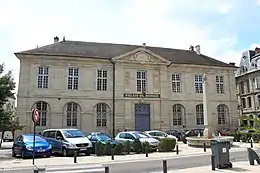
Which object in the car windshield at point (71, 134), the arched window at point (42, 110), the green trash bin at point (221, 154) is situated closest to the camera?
the green trash bin at point (221, 154)

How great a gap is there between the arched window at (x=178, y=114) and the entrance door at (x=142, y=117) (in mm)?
3461

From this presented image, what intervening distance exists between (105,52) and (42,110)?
10.1 meters

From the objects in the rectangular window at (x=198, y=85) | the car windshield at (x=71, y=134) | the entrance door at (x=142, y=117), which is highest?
the rectangular window at (x=198, y=85)

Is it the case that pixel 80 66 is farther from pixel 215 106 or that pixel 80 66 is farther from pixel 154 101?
pixel 215 106

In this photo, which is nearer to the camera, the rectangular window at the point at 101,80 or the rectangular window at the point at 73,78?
the rectangular window at the point at 73,78

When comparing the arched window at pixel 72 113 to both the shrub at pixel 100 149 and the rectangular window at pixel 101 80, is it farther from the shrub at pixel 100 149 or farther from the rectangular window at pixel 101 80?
the shrub at pixel 100 149

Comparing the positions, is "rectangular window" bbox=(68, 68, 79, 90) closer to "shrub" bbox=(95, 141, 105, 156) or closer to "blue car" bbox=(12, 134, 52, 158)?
"blue car" bbox=(12, 134, 52, 158)

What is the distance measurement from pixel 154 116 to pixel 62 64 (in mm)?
11852

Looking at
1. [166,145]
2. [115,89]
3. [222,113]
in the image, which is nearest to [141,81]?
[115,89]

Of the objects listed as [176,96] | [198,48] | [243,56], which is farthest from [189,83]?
[243,56]

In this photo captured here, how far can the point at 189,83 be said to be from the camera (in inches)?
1346

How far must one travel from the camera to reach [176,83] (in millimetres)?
33875

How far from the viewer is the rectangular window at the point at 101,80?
31125 mm

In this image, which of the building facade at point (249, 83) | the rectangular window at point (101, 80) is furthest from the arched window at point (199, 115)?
the building facade at point (249, 83)
